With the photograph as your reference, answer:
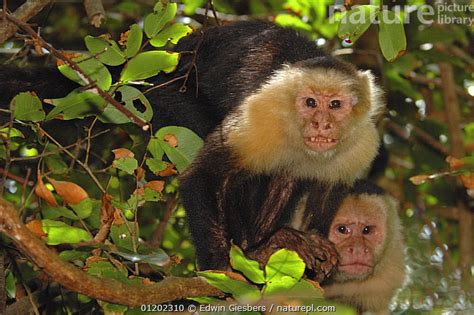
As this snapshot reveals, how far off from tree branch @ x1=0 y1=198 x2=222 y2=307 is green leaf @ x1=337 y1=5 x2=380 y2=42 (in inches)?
61.0

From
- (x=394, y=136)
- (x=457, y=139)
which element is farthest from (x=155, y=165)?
(x=394, y=136)

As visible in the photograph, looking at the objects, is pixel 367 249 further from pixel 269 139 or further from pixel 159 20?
pixel 159 20

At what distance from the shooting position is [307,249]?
4.64 metres

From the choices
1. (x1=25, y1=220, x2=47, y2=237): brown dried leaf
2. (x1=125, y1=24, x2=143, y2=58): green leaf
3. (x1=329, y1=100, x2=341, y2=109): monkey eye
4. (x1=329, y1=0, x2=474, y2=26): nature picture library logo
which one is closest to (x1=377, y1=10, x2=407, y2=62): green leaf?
(x1=329, y1=0, x2=474, y2=26): nature picture library logo

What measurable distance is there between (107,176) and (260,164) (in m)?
1.30

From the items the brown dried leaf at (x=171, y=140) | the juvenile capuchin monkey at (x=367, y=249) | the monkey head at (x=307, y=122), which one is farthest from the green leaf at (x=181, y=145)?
the juvenile capuchin monkey at (x=367, y=249)

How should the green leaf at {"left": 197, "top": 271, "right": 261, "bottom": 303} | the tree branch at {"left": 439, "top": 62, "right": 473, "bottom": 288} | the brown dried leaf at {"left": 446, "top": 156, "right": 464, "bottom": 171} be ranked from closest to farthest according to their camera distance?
the green leaf at {"left": 197, "top": 271, "right": 261, "bottom": 303} → the brown dried leaf at {"left": 446, "top": 156, "right": 464, "bottom": 171} → the tree branch at {"left": 439, "top": 62, "right": 473, "bottom": 288}

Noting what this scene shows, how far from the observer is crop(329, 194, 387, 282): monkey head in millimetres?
5484

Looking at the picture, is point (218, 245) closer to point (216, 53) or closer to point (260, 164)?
point (260, 164)

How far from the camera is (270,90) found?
4.83m

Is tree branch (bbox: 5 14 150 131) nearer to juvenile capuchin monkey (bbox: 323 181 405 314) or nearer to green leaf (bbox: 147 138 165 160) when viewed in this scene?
green leaf (bbox: 147 138 165 160)

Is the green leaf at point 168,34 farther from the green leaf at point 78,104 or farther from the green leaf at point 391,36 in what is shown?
the green leaf at point 391,36

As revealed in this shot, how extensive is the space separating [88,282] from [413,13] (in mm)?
4268

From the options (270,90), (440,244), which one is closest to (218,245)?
(270,90)
